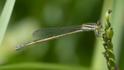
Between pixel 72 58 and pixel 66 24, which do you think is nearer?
pixel 72 58

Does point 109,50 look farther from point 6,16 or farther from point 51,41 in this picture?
point 51,41

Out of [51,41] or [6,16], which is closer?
[6,16]

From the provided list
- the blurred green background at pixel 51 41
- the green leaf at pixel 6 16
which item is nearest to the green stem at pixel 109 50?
the green leaf at pixel 6 16

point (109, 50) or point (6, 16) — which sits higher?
point (6, 16)

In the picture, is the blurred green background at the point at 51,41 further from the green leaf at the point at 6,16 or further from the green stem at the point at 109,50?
the green stem at the point at 109,50

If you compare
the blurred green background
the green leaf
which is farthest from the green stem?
the blurred green background

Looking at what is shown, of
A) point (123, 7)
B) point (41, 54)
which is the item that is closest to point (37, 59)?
→ point (41, 54)

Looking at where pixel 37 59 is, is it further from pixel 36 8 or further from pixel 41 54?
pixel 36 8

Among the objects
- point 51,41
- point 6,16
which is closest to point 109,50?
point 6,16
